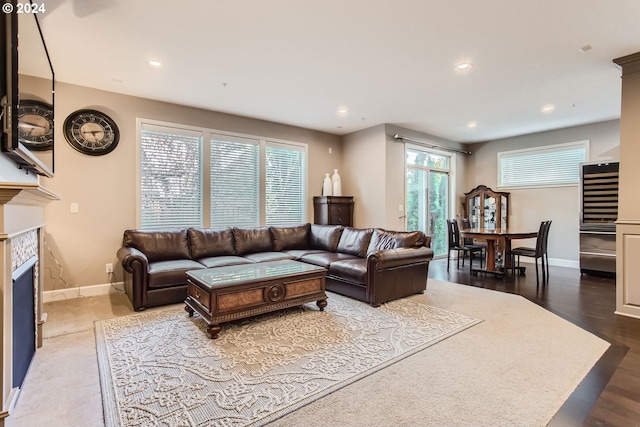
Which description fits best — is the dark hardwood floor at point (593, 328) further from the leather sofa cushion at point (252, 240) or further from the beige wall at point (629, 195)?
the leather sofa cushion at point (252, 240)

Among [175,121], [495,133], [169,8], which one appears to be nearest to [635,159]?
[495,133]

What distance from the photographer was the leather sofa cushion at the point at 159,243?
4.05 meters

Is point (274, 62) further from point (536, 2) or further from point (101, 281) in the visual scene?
point (101, 281)

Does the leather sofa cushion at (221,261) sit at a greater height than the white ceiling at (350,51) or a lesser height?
lesser

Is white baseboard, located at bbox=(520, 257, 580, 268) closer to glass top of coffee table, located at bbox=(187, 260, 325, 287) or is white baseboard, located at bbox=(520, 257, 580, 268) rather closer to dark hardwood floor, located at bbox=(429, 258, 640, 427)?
dark hardwood floor, located at bbox=(429, 258, 640, 427)

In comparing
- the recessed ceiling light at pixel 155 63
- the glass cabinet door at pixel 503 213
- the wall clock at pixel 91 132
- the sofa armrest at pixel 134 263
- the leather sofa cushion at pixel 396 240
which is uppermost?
the recessed ceiling light at pixel 155 63

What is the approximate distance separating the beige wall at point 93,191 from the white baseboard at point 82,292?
0.20 ft

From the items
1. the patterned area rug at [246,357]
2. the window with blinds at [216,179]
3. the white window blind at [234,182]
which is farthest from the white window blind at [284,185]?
the patterned area rug at [246,357]

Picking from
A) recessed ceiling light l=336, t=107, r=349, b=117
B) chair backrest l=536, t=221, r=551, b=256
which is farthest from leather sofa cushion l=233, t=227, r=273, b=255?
chair backrest l=536, t=221, r=551, b=256

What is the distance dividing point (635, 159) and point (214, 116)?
5.39m

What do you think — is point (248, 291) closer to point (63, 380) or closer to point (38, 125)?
point (63, 380)

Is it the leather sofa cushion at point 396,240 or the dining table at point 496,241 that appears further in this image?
the dining table at point 496,241

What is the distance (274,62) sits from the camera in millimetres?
3408

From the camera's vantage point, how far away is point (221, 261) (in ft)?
13.6
